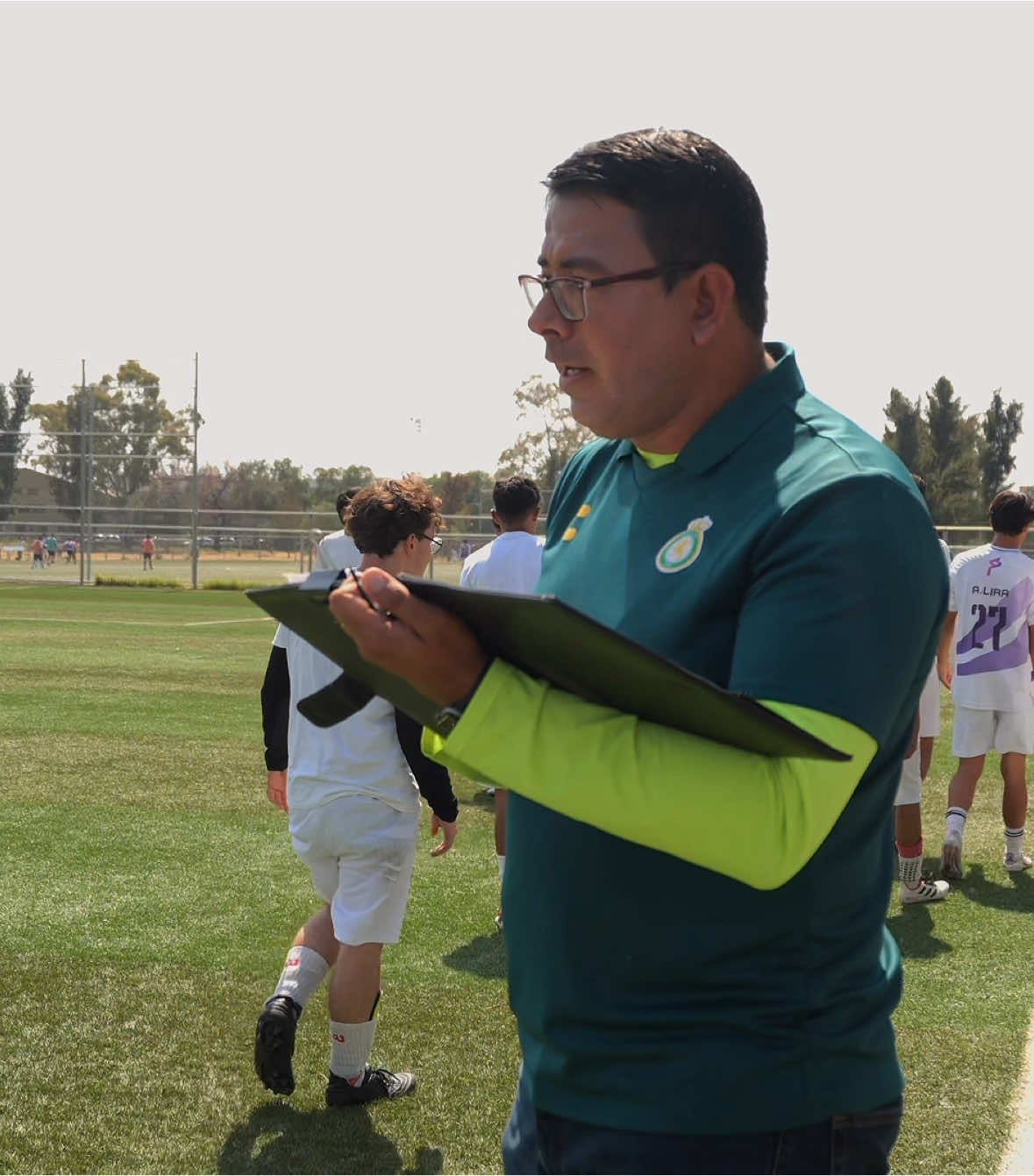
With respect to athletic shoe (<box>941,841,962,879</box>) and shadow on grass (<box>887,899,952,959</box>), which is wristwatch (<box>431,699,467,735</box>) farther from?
athletic shoe (<box>941,841,962,879</box>)

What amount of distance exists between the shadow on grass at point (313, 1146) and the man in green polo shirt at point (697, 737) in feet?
9.18

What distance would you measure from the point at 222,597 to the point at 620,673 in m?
37.5

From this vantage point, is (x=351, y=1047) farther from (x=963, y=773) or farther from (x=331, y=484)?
(x=331, y=484)

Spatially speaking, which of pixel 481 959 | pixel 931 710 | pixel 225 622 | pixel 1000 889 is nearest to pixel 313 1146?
pixel 481 959

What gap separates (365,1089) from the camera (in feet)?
16.8

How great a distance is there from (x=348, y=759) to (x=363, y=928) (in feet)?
1.94

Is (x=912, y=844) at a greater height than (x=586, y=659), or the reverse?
(x=586, y=659)

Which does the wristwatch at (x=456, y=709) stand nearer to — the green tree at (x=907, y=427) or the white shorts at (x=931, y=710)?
the white shorts at (x=931, y=710)

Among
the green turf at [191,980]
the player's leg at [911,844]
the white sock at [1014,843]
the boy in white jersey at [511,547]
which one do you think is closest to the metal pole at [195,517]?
the green turf at [191,980]

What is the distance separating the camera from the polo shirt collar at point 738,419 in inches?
77.4

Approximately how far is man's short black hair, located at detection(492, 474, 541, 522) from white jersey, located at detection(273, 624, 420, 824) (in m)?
3.30

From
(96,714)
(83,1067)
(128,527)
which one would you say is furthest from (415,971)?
(128,527)

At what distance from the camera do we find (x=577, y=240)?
2.04 metres

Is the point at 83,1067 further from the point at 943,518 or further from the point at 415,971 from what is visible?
the point at 943,518
